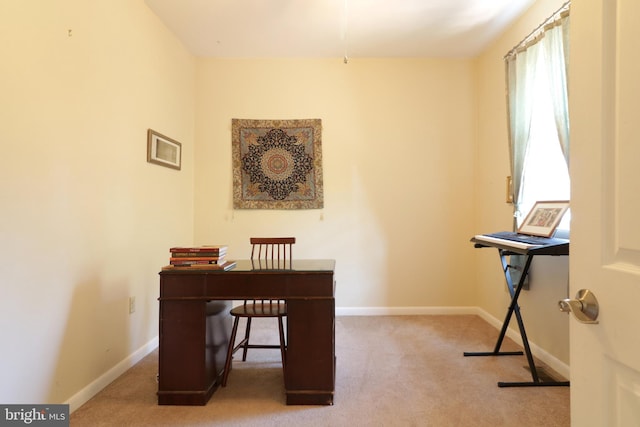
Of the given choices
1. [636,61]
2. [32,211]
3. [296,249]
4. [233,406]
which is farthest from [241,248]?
[636,61]

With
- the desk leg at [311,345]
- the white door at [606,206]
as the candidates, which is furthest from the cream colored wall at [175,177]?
the white door at [606,206]

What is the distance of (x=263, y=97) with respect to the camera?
12.5 ft

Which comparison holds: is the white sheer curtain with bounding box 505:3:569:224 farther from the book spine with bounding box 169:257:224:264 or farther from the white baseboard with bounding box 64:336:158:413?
the white baseboard with bounding box 64:336:158:413

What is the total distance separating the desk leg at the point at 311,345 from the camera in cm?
198

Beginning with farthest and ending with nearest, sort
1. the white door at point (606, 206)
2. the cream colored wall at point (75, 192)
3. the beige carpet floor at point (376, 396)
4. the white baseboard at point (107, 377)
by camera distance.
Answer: the white baseboard at point (107, 377) → the beige carpet floor at point (376, 396) → the cream colored wall at point (75, 192) → the white door at point (606, 206)

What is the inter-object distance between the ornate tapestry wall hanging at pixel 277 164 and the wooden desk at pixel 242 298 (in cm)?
183

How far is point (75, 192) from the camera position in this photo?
6.56ft

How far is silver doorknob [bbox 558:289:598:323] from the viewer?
28.0 inches

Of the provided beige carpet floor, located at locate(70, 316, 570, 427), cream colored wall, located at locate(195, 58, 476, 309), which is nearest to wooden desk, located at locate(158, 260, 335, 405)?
beige carpet floor, located at locate(70, 316, 570, 427)

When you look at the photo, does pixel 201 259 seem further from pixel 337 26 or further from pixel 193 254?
pixel 337 26

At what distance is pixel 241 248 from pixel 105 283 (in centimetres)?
164

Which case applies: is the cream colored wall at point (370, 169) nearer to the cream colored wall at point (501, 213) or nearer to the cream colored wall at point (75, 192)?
the cream colored wall at point (501, 213)

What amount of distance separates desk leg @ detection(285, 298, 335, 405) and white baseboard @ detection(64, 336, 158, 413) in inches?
48.1

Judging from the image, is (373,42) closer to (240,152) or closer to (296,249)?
(240,152)
